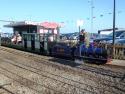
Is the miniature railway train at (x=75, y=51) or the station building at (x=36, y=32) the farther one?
the station building at (x=36, y=32)

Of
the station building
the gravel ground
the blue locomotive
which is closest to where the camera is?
the gravel ground

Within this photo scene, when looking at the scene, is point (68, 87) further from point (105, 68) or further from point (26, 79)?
point (105, 68)

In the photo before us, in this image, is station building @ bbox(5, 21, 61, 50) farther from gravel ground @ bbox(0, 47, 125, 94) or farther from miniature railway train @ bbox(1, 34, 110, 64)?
gravel ground @ bbox(0, 47, 125, 94)

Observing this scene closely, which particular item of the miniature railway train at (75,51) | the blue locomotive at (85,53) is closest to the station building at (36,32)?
the miniature railway train at (75,51)

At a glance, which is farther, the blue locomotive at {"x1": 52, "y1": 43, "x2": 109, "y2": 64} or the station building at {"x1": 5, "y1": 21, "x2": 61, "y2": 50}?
the station building at {"x1": 5, "y1": 21, "x2": 61, "y2": 50}

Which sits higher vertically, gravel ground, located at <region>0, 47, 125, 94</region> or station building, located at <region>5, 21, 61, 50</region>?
station building, located at <region>5, 21, 61, 50</region>

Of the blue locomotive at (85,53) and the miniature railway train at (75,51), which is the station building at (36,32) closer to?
the miniature railway train at (75,51)

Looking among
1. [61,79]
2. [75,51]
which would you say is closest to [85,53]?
[75,51]

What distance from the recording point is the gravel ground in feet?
38.2

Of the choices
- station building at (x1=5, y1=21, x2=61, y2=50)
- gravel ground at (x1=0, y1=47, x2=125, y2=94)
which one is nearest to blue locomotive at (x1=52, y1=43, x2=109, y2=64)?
gravel ground at (x1=0, y1=47, x2=125, y2=94)

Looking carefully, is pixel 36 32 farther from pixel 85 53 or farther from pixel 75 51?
pixel 85 53

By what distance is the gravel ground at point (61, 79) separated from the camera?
11648 millimetres

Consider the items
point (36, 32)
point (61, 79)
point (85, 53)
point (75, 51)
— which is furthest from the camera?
point (36, 32)

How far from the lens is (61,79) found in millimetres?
13750
